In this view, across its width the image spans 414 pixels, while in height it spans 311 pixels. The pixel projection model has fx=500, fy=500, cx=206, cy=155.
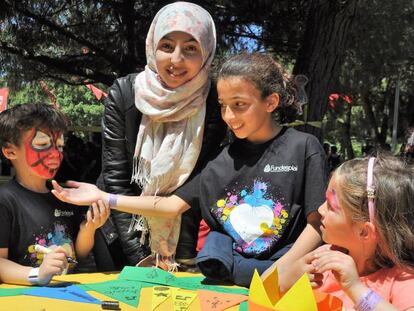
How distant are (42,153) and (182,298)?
0.80 metres

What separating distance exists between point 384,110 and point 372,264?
756 inches

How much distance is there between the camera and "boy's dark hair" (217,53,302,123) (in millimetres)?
1888

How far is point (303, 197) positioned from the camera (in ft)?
6.09

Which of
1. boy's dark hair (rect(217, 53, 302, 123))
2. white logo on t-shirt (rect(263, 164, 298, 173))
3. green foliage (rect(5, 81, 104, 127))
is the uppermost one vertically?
green foliage (rect(5, 81, 104, 127))

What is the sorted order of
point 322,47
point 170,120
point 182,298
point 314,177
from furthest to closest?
point 322,47, point 170,120, point 314,177, point 182,298

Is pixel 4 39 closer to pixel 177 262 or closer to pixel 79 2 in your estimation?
pixel 79 2

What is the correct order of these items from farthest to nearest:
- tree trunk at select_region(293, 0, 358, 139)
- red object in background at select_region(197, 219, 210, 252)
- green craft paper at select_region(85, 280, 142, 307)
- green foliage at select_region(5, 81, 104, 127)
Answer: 1. green foliage at select_region(5, 81, 104, 127)
2. tree trunk at select_region(293, 0, 358, 139)
3. red object in background at select_region(197, 219, 210, 252)
4. green craft paper at select_region(85, 280, 142, 307)

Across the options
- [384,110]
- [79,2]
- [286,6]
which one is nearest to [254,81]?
[286,6]

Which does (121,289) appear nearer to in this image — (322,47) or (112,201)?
(112,201)

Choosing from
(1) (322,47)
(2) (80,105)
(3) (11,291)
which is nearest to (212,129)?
(3) (11,291)

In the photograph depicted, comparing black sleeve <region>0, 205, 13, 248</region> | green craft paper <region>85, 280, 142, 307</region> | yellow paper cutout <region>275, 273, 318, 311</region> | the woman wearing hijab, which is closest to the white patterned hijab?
the woman wearing hijab

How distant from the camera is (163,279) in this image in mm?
1868

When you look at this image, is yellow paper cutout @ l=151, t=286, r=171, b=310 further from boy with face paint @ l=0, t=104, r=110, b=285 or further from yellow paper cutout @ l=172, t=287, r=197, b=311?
boy with face paint @ l=0, t=104, r=110, b=285

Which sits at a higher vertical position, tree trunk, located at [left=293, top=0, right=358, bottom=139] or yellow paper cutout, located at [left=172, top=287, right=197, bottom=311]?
tree trunk, located at [left=293, top=0, right=358, bottom=139]
